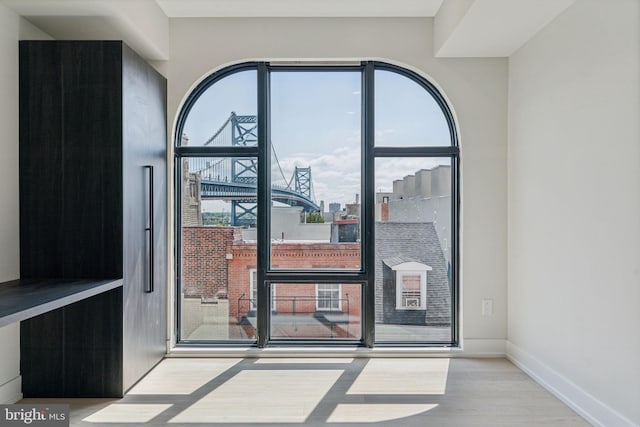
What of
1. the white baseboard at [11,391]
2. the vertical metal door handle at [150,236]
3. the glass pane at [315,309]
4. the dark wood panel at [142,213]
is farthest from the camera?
the glass pane at [315,309]

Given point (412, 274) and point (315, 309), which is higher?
point (412, 274)

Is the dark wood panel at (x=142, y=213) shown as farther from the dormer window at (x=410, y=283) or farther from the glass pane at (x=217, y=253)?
the dormer window at (x=410, y=283)

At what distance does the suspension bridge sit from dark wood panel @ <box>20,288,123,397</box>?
122 cm

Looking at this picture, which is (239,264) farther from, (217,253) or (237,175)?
(237,175)

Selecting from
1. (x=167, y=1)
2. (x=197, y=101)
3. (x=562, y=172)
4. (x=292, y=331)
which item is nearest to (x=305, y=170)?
(x=197, y=101)

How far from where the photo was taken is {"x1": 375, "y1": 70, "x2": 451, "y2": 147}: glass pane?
3594 millimetres

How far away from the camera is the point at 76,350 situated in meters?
2.65

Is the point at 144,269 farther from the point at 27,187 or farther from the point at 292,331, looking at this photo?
the point at 292,331

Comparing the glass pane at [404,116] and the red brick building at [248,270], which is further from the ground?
the glass pane at [404,116]

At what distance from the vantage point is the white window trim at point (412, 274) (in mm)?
3588

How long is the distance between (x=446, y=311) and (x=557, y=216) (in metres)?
1.28

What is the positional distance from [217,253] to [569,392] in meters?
2.75

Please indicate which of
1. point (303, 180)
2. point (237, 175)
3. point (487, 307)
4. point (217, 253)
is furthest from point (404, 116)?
point (217, 253)

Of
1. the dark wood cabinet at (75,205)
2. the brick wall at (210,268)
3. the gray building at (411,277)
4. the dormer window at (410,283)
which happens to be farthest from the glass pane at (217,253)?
the dormer window at (410,283)
